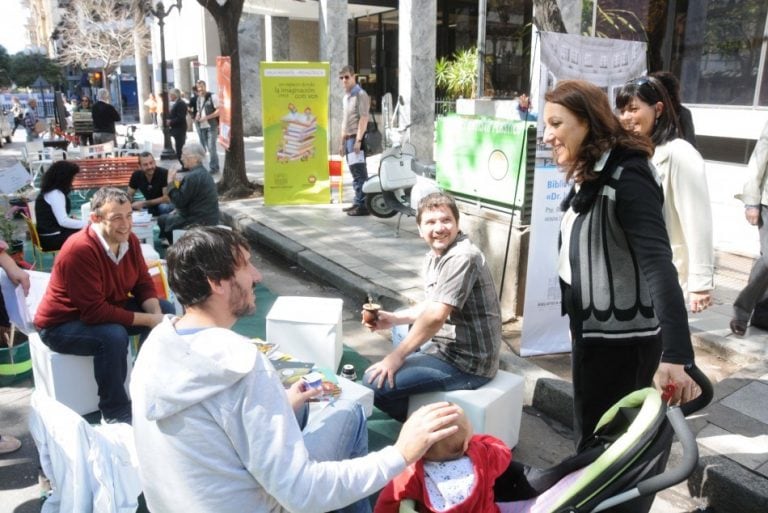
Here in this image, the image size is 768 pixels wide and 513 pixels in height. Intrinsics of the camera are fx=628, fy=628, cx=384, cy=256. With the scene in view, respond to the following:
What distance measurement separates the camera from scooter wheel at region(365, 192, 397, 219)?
8336mm

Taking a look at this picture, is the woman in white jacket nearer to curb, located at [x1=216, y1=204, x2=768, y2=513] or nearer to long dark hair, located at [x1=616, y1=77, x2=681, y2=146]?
long dark hair, located at [x1=616, y1=77, x2=681, y2=146]

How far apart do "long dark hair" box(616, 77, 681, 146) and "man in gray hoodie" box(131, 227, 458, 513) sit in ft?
5.67

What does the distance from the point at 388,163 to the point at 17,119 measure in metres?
24.0

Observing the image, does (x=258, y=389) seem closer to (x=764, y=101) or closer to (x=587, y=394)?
(x=587, y=394)

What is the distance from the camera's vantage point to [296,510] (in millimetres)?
1557

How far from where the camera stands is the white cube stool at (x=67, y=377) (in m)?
3.46

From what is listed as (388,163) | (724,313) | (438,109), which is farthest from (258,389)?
(438,109)

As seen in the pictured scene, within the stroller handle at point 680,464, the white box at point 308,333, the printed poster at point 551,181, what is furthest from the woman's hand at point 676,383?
the white box at point 308,333

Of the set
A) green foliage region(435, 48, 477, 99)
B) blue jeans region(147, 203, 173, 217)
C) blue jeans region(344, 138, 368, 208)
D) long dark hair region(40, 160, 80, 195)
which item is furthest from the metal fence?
long dark hair region(40, 160, 80, 195)

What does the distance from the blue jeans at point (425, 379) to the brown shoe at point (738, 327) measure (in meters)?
2.23

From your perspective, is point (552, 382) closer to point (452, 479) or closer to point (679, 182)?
point (679, 182)

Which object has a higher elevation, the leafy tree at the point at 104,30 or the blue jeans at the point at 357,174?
the leafy tree at the point at 104,30

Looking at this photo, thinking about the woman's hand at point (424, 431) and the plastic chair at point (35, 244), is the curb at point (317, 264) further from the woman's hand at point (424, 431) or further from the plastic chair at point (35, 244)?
the woman's hand at point (424, 431)

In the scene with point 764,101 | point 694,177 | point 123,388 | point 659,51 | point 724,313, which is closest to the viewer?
point 694,177
